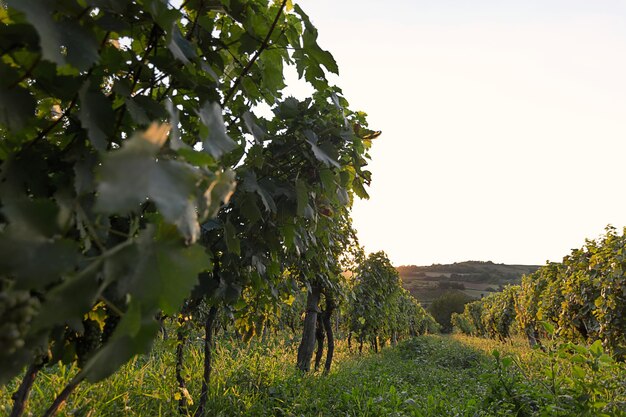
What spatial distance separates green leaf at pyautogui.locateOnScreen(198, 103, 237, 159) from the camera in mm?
764

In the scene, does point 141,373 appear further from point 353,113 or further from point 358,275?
point 358,275

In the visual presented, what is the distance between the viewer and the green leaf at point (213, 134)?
764 millimetres

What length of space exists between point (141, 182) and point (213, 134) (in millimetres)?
412

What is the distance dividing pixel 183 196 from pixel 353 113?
2866mm

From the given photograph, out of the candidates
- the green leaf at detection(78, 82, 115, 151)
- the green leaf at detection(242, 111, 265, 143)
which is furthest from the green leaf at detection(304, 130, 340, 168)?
the green leaf at detection(78, 82, 115, 151)

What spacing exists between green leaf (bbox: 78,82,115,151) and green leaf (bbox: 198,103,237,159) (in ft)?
0.53

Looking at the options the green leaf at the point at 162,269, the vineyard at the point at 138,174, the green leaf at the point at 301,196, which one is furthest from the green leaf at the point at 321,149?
the green leaf at the point at 162,269

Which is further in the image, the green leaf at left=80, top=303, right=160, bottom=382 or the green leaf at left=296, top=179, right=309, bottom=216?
the green leaf at left=296, top=179, right=309, bottom=216

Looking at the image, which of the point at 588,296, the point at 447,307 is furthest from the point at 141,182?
the point at 447,307

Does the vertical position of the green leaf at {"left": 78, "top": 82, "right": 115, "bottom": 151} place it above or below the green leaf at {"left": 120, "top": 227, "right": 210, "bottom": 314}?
above

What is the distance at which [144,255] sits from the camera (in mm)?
491

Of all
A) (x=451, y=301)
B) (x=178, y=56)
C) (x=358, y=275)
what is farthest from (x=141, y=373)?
(x=451, y=301)

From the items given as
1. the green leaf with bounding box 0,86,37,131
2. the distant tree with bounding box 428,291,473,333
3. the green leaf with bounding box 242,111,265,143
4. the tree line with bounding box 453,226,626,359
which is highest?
the green leaf with bounding box 242,111,265,143

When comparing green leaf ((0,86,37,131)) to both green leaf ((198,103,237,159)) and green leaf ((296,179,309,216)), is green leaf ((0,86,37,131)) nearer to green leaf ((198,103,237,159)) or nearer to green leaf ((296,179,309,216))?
green leaf ((198,103,237,159))
